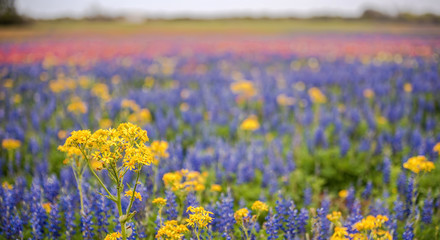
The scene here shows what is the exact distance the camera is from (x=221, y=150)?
4422 mm

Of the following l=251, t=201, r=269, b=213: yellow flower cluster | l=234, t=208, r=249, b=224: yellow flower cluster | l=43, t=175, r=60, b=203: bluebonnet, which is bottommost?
l=234, t=208, r=249, b=224: yellow flower cluster

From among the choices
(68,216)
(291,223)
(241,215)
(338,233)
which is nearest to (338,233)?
(338,233)

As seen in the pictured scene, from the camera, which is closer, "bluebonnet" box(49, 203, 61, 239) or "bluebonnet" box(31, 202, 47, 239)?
"bluebonnet" box(31, 202, 47, 239)

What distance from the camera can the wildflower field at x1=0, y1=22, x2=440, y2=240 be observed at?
2.64 m

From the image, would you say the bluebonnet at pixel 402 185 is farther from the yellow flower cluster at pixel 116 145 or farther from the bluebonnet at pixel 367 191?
the yellow flower cluster at pixel 116 145

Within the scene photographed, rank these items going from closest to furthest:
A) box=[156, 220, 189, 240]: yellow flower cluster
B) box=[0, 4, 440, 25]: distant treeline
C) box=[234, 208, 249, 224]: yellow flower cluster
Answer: box=[156, 220, 189, 240]: yellow flower cluster → box=[234, 208, 249, 224]: yellow flower cluster → box=[0, 4, 440, 25]: distant treeline

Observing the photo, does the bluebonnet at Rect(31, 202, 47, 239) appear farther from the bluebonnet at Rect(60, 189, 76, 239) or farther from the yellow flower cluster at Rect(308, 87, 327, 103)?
the yellow flower cluster at Rect(308, 87, 327, 103)

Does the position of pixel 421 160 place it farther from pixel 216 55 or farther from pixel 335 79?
pixel 216 55

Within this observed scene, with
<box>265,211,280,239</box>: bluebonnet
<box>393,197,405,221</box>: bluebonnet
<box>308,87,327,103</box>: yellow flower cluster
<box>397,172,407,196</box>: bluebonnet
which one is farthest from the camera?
<box>308,87,327,103</box>: yellow flower cluster

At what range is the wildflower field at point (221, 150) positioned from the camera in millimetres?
2637

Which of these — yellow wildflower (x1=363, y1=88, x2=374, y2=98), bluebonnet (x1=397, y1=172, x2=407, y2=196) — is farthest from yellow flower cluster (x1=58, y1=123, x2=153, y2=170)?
yellow wildflower (x1=363, y1=88, x2=374, y2=98)

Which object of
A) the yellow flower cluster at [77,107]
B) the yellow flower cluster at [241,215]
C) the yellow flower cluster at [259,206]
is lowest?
the yellow flower cluster at [241,215]

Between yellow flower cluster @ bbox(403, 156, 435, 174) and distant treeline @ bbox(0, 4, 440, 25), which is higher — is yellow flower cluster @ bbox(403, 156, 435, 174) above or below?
below

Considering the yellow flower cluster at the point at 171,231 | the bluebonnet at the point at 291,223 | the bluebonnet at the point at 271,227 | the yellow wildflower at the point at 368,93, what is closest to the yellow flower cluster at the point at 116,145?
the yellow flower cluster at the point at 171,231
